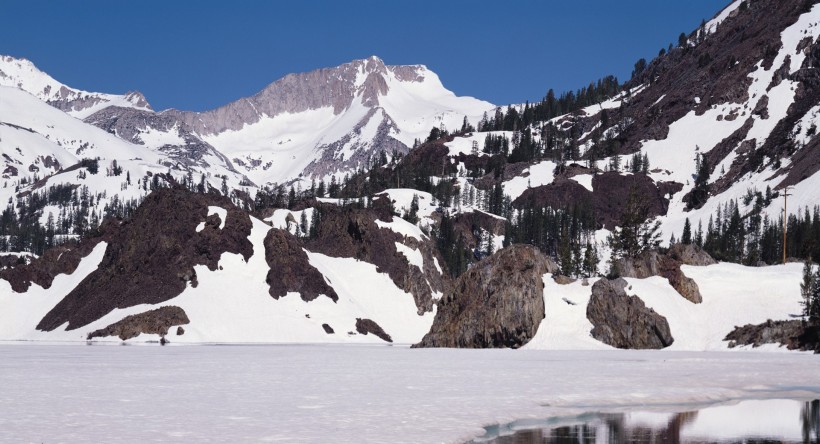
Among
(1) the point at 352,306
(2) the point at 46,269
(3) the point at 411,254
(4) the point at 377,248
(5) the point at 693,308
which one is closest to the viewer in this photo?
(5) the point at 693,308

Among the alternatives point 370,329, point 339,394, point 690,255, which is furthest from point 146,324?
point 339,394

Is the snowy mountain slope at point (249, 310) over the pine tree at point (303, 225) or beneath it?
beneath

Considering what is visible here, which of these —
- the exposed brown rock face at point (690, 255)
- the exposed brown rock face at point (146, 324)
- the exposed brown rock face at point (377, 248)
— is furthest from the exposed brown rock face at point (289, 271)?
the exposed brown rock face at point (690, 255)

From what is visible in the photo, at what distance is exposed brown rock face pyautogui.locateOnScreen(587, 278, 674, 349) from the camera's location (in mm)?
85875

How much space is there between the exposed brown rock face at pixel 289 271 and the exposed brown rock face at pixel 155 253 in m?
4.51

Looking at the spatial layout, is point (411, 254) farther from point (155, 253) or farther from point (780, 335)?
point (780, 335)

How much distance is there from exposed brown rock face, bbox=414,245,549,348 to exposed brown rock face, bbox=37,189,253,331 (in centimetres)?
4770

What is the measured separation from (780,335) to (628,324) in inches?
585

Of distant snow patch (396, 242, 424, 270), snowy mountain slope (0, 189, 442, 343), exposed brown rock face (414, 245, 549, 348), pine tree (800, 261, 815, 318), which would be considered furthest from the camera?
distant snow patch (396, 242, 424, 270)

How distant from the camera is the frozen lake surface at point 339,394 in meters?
25.7

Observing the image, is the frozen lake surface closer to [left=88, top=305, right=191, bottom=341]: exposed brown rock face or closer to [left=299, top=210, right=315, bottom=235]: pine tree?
[left=88, top=305, right=191, bottom=341]: exposed brown rock face

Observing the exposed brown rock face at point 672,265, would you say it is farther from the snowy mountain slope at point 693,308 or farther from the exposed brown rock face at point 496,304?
the exposed brown rock face at point 496,304

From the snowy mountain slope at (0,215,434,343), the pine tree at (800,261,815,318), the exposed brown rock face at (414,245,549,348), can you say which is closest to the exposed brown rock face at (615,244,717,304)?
the pine tree at (800,261,815,318)

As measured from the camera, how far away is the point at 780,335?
264 feet
